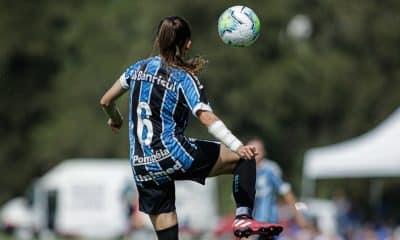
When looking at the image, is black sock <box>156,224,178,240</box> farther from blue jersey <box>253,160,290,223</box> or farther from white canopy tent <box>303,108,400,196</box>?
white canopy tent <box>303,108,400,196</box>

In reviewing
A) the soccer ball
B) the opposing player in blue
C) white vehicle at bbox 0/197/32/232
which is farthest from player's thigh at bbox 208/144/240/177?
white vehicle at bbox 0/197/32/232

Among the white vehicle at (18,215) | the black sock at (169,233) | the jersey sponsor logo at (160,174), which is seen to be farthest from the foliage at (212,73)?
the jersey sponsor logo at (160,174)

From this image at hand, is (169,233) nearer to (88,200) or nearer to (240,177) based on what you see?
(240,177)

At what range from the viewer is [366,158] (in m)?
28.5

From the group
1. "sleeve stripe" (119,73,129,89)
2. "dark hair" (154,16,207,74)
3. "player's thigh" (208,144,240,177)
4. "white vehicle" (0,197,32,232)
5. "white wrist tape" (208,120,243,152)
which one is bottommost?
"white vehicle" (0,197,32,232)

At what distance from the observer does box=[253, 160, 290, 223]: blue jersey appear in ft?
53.9

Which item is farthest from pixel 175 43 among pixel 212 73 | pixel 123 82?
pixel 212 73

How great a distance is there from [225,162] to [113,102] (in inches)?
44.4

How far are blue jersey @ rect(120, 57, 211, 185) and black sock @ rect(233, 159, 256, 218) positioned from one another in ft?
1.39

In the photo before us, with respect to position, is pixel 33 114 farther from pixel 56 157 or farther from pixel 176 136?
pixel 176 136

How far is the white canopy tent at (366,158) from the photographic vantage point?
1097 inches

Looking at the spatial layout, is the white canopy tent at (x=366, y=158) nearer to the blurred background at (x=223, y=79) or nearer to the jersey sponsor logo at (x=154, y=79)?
the blurred background at (x=223, y=79)

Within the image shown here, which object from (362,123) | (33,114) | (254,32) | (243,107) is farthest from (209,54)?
(254,32)

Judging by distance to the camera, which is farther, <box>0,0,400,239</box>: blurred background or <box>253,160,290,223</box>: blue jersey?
<box>0,0,400,239</box>: blurred background
